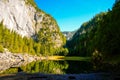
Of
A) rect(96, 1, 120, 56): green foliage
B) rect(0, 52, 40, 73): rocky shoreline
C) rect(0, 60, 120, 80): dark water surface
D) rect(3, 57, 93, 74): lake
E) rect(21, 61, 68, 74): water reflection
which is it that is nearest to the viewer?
rect(0, 60, 120, 80): dark water surface

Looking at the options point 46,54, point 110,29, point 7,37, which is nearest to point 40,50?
point 46,54

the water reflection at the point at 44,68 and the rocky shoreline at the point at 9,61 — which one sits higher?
the rocky shoreline at the point at 9,61

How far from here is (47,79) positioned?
1430 inches

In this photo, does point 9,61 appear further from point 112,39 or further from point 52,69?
point 112,39

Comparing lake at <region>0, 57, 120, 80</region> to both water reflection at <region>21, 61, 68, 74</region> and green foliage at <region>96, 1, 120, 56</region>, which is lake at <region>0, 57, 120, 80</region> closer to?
water reflection at <region>21, 61, 68, 74</region>

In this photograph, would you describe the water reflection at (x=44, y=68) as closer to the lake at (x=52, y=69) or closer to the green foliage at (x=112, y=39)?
the lake at (x=52, y=69)

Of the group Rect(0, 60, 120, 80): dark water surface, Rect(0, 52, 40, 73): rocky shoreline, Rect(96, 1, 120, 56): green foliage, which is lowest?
Rect(0, 60, 120, 80): dark water surface

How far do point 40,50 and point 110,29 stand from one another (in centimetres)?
13487

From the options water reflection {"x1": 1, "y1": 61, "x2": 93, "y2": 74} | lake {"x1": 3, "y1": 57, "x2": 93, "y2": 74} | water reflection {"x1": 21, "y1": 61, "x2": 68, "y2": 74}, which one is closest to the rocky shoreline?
→ lake {"x1": 3, "y1": 57, "x2": 93, "y2": 74}

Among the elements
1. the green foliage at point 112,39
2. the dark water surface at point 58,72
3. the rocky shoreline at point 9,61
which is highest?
the green foliage at point 112,39

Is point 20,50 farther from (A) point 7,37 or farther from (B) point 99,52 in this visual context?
(B) point 99,52

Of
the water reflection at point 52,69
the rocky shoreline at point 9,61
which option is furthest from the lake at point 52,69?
the rocky shoreline at point 9,61

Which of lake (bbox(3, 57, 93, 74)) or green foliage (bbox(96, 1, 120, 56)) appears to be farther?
lake (bbox(3, 57, 93, 74))

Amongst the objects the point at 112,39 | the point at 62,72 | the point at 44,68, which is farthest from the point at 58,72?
the point at 112,39
